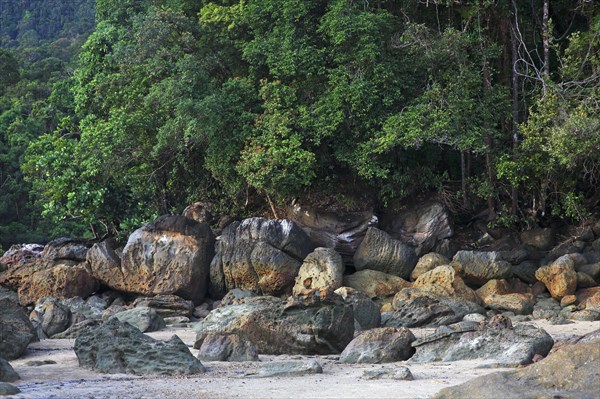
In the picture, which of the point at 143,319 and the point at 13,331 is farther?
the point at 143,319

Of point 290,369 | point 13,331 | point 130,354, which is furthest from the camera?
point 13,331

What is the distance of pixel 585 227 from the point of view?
1969cm

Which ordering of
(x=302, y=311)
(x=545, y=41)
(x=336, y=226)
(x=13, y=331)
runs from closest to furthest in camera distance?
(x=13, y=331), (x=302, y=311), (x=545, y=41), (x=336, y=226)

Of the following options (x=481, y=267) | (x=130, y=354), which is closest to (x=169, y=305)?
(x=481, y=267)

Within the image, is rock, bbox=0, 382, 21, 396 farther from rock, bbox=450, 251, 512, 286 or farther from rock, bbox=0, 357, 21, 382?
rock, bbox=450, 251, 512, 286

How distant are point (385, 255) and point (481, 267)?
7.25 feet

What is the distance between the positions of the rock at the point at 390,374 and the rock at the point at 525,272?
10549mm

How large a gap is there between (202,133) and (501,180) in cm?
699

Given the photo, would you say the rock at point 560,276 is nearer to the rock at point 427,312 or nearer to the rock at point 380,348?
the rock at point 427,312

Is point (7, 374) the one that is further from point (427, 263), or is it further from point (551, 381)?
point (427, 263)

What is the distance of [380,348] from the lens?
10.5m

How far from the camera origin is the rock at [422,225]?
66.5ft

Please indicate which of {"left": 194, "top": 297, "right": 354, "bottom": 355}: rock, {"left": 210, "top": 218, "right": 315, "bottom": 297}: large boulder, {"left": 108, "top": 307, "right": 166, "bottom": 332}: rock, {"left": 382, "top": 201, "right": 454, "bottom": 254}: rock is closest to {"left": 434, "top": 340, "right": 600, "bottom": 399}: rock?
{"left": 194, "top": 297, "right": 354, "bottom": 355}: rock

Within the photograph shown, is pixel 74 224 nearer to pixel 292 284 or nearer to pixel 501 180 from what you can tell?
pixel 292 284
